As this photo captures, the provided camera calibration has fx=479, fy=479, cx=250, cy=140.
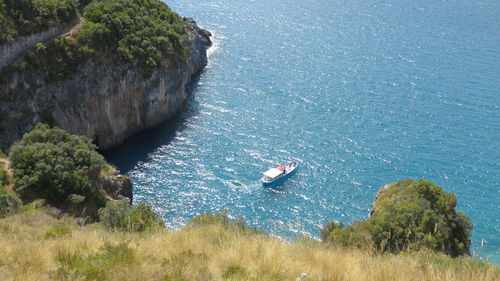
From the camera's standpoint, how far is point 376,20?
4537 inches

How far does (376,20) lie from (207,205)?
8070cm

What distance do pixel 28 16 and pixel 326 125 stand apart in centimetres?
4055

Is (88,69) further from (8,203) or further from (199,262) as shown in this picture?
(199,262)

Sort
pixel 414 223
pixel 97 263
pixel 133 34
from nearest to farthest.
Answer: pixel 97 263 → pixel 414 223 → pixel 133 34

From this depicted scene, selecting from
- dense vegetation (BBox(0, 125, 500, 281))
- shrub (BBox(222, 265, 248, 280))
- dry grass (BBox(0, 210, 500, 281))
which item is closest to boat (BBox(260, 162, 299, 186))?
dense vegetation (BBox(0, 125, 500, 281))

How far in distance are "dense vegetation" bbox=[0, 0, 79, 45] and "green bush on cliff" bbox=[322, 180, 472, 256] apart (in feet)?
128

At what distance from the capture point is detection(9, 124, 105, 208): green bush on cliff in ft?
129

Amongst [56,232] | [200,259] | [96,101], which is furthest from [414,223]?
[96,101]

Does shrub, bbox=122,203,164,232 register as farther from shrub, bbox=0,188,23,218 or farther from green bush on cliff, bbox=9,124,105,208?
green bush on cliff, bbox=9,124,105,208

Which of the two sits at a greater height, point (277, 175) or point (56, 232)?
point (56, 232)

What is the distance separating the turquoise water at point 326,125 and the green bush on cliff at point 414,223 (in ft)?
15.2

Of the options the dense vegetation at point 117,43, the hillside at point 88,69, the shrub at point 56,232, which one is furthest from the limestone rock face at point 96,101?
the shrub at point 56,232

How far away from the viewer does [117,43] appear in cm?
6128

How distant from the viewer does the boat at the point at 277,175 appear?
54312 millimetres
